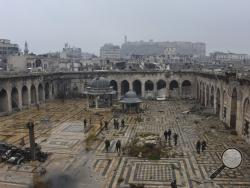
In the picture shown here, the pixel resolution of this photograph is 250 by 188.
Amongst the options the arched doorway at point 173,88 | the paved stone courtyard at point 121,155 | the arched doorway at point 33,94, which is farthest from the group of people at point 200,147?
the arched doorway at point 173,88

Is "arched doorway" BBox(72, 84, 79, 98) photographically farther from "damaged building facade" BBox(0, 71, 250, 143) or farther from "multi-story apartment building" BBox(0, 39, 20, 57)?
"multi-story apartment building" BBox(0, 39, 20, 57)

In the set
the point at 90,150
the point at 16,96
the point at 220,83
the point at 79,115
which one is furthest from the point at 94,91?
the point at 90,150

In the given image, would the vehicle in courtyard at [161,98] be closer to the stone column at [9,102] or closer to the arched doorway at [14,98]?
the arched doorway at [14,98]

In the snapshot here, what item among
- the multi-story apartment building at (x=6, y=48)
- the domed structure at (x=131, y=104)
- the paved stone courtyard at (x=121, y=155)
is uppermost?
the multi-story apartment building at (x=6, y=48)

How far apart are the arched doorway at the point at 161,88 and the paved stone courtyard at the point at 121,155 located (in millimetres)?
18265

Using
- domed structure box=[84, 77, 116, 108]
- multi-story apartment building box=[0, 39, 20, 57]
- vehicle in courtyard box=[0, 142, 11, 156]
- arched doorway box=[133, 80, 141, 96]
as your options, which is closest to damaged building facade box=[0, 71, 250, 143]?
arched doorway box=[133, 80, 141, 96]

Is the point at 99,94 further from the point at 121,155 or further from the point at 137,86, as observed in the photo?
the point at 121,155

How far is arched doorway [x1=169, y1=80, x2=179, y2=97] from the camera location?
6294 cm

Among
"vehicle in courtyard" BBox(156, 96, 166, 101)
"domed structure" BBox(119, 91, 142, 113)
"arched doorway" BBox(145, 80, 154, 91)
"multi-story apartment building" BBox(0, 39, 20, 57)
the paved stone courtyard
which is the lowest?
the paved stone courtyard

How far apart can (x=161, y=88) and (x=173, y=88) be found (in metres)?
2.68

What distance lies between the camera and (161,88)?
65688 millimetres

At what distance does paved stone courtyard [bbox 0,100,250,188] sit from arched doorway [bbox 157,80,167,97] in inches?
719

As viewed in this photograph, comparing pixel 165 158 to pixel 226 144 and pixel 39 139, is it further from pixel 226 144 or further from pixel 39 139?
pixel 39 139

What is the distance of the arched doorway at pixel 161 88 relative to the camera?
2483 inches
